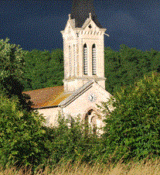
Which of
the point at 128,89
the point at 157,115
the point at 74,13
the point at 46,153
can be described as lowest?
the point at 46,153

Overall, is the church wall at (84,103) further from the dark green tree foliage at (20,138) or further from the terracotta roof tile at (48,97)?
the dark green tree foliage at (20,138)

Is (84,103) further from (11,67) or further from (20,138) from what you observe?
(20,138)

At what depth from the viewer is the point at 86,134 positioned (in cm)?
2355

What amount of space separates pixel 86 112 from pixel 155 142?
1695 centimetres

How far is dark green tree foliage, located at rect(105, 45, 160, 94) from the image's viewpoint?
66.1 metres

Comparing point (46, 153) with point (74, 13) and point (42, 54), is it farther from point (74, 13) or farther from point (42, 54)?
point (42, 54)

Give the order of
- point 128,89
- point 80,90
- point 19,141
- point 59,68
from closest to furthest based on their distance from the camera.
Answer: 1. point 19,141
2. point 128,89
3. point 80,90
4. point 59,68

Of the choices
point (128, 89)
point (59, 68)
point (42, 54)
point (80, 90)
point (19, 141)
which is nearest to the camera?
point (19, 141)

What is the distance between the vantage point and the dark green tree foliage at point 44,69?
64438 mm

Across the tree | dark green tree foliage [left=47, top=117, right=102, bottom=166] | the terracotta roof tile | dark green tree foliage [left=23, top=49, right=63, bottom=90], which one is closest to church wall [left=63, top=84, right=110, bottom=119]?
the terracotta roof tile

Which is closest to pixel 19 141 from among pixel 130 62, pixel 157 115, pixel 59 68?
pixel 157 115

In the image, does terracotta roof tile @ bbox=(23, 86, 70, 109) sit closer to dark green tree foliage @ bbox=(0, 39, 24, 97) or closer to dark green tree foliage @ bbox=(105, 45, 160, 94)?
dark green tree foliage @ bbox=(0, 39, 24, 97)

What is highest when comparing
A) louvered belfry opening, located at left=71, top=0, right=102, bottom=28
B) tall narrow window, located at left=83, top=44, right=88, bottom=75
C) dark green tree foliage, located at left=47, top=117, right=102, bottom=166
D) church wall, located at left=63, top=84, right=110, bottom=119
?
louvered belfry opening, located at left=71, top=0, right=102, bottom=28

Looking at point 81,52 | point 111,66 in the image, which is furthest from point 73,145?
point 111,66
